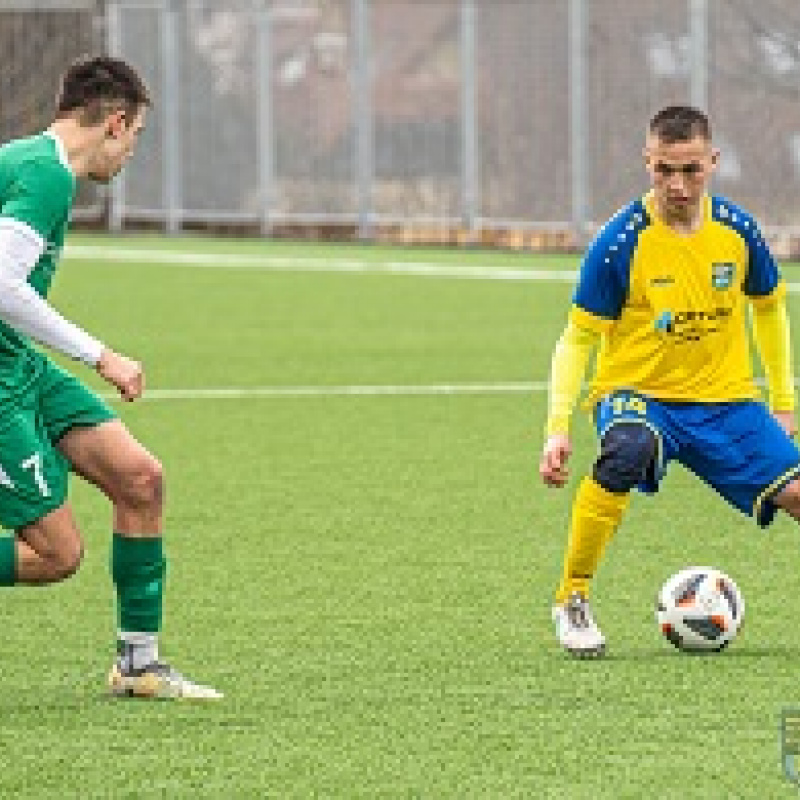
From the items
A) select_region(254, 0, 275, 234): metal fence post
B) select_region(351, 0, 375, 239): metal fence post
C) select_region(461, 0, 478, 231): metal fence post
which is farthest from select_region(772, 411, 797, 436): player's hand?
select_region(254, 0, 275, 234): metal fence post

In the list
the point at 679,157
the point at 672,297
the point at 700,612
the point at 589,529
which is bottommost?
the point at 700,612

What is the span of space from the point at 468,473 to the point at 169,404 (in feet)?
12.0

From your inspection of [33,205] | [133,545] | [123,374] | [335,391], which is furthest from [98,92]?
[335,391]

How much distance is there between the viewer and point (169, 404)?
17.9 metres

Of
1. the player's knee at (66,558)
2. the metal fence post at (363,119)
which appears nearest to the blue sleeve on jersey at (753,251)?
the player's knee at (66,558)

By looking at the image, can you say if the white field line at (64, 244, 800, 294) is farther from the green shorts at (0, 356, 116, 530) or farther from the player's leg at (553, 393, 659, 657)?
the green shorts at (0, 356, 116, 530)

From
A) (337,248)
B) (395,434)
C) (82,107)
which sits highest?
(82,107)

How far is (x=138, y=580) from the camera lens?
29.8 ft

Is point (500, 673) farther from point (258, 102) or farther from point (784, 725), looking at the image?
point (258, 102)

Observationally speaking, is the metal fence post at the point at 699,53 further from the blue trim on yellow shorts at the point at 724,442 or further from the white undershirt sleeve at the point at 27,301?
the white undershirt sleeve at the point at 27,301

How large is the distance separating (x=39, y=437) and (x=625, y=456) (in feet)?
5.83

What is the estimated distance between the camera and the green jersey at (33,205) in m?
8.63

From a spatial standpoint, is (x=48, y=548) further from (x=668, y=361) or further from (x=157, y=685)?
(x=668, y=361)

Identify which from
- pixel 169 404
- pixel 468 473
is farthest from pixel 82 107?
pixel 169 404
